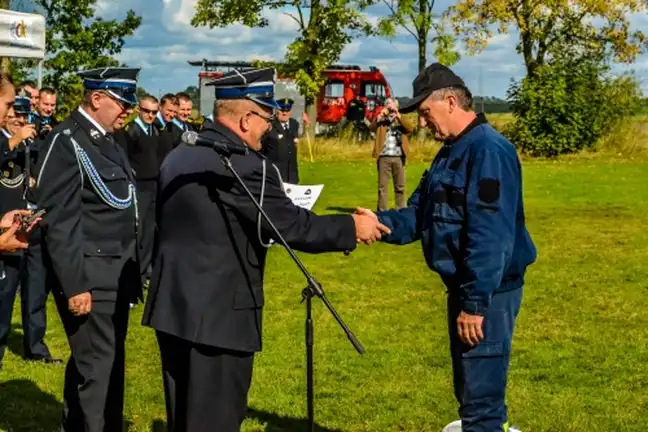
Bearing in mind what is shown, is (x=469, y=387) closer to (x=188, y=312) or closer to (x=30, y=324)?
(x=188, y=312)

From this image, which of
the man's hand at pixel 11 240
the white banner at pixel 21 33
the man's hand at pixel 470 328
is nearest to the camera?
the man's hand at pixel 470 328

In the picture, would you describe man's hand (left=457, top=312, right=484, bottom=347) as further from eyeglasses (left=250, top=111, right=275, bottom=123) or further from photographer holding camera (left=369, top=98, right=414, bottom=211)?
photographer holding camera (left=369, top=98, right=414, bottom=211)

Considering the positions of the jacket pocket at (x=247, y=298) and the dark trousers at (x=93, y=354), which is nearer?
the jacket pocket at (x=247, y=298)

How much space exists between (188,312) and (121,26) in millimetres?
25952

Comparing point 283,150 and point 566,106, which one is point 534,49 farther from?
point 283,150

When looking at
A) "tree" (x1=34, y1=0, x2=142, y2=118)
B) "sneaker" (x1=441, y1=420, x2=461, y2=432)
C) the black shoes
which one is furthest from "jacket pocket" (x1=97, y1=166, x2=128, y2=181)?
"tree" (x1=34, y1=0, x2=142, y2=118)

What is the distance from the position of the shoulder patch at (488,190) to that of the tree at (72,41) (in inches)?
973

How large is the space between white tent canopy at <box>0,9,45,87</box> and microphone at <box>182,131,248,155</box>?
1263cm

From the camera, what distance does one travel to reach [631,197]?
21203 mm

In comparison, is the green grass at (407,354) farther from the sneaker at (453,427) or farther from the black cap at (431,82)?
the black cap at (431,82)

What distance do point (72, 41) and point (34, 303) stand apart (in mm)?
21372

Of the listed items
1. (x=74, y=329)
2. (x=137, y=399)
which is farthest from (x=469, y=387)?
(x=137, y=399)

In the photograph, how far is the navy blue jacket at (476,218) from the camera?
15.8 ft

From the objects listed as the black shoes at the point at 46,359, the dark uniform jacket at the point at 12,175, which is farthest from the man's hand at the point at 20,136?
the black shoes at the point at 46,359
